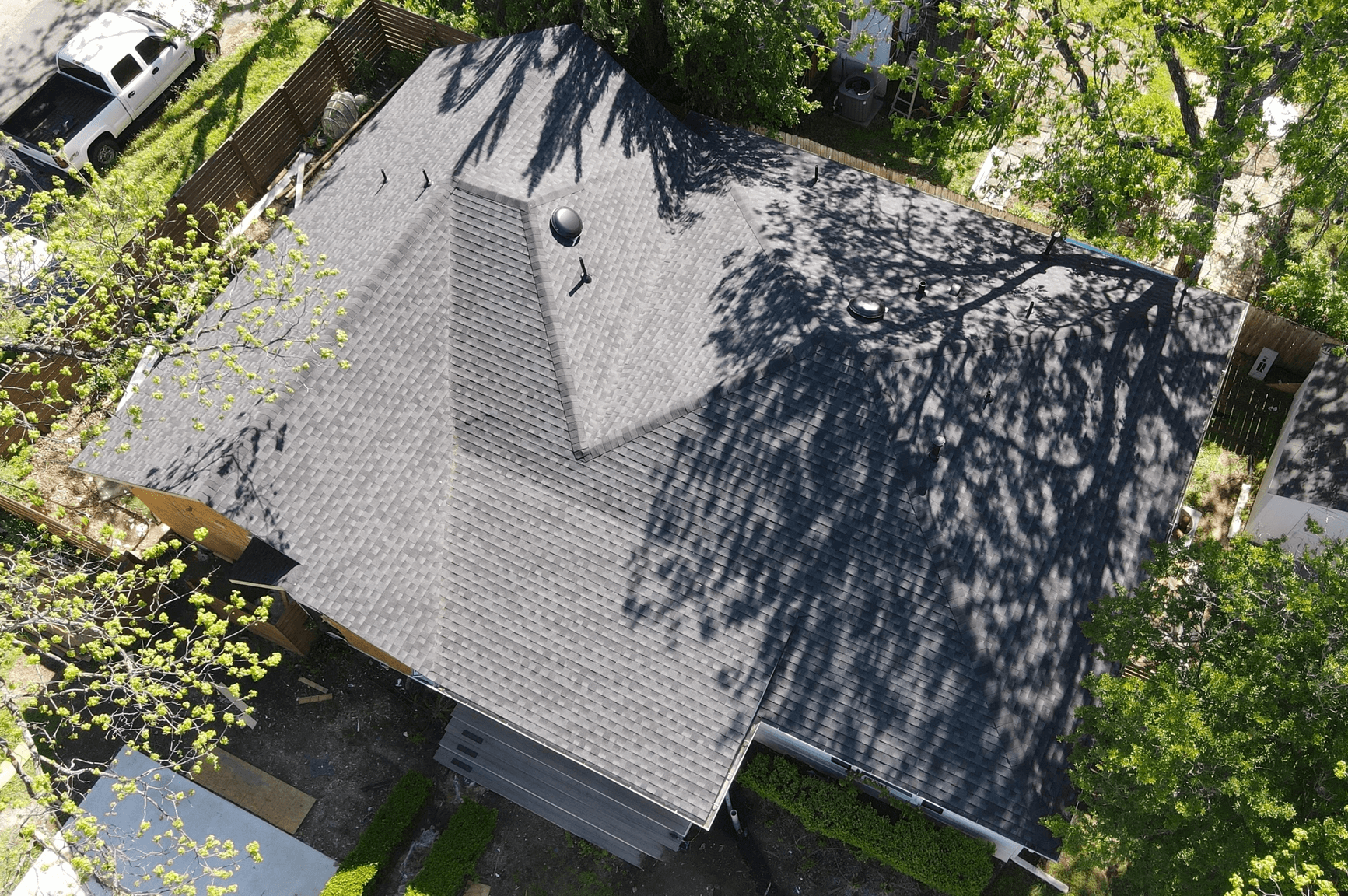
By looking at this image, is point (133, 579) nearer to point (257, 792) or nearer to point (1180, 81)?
point (257, 792)

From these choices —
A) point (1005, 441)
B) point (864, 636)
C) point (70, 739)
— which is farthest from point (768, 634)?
point (70, 739)

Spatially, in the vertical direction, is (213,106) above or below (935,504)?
above

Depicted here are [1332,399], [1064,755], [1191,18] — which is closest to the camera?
[1064,755]

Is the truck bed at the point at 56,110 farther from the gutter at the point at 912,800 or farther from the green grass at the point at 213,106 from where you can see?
the gutter at the point at 912,800

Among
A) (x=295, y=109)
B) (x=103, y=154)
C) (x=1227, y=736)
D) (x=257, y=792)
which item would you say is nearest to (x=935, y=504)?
(x=1227, y=736)

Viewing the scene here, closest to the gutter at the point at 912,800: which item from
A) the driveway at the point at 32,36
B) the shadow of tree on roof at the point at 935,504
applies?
the shadow of tree on roof at the point at 935,504

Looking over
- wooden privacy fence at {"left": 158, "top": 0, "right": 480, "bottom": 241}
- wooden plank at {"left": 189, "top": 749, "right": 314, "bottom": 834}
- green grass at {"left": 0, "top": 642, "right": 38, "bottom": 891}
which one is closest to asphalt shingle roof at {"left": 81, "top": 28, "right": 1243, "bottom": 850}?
wooden plank at {"left": 189, "top": 749, "right": 314, "bottom": 834}

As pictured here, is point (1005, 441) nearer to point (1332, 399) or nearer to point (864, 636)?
point (864, 636)
